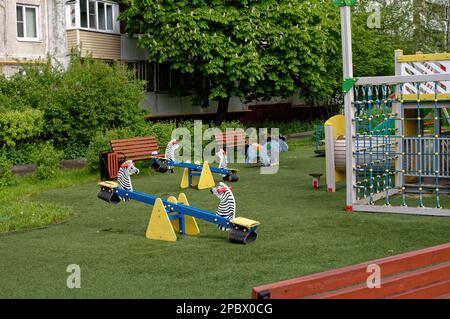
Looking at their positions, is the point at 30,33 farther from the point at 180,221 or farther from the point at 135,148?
the point at 180,221

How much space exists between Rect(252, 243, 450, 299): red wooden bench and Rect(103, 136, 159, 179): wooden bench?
41.0ft

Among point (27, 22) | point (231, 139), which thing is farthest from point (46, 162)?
point (27, 22)

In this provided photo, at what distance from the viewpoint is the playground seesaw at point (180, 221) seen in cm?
896

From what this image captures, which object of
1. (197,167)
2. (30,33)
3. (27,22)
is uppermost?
(27,22)

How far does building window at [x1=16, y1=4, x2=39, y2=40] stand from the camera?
80.9ft

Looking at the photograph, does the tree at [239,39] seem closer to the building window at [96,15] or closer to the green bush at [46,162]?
the building window at [96,15]

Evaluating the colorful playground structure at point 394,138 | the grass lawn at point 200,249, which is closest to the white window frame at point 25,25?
the grass lawn at point 200,249

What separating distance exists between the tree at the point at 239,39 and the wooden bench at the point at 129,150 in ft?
27.3

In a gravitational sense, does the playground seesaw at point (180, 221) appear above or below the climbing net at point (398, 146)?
below

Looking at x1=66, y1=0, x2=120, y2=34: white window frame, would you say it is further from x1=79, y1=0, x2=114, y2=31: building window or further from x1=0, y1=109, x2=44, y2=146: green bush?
x1=0, y1=109, x2=44, y2=146: green bush

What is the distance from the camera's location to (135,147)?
1797 cm

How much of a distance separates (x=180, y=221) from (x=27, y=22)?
17736 millimetres

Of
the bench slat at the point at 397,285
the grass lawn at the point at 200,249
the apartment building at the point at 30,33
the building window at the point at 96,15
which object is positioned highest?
the building window at the point at 96,15
